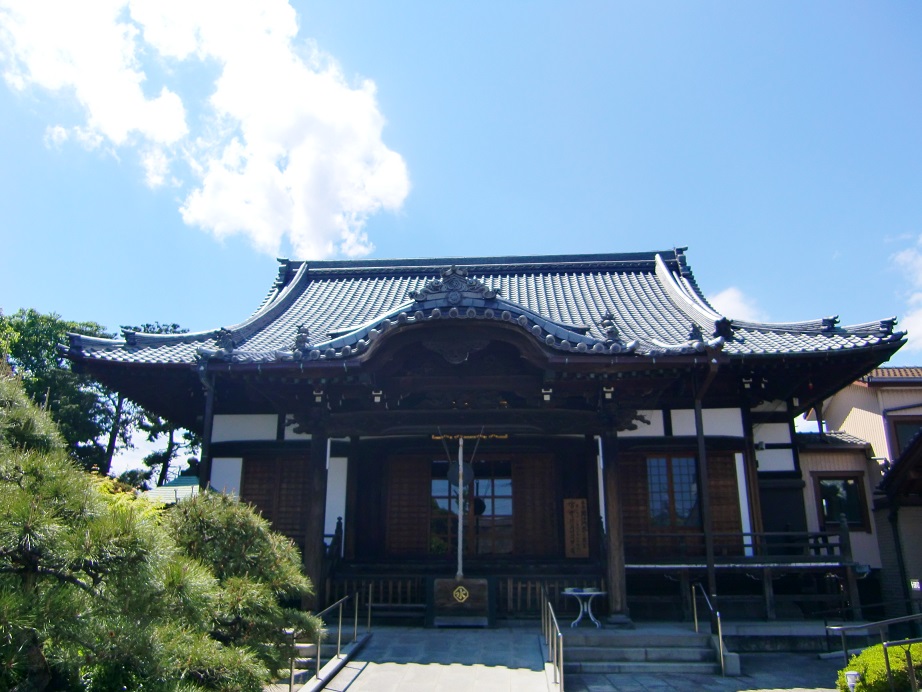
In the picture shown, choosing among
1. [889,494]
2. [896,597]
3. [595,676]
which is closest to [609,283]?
[889,494]

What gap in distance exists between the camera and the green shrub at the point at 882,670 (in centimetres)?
674

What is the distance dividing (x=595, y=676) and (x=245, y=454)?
7.97 m

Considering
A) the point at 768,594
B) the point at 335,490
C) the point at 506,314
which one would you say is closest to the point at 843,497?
the point at 768,594

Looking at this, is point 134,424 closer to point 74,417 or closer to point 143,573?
point 74,417

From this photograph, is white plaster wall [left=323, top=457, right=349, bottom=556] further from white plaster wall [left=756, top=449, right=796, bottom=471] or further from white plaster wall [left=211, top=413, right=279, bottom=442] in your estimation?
white plaster wall [left=756, top=449, right=796, bottom=471]

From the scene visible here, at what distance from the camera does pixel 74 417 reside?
26.9 metres

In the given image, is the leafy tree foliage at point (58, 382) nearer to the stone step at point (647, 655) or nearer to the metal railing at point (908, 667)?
the stone step at point (647, 655)

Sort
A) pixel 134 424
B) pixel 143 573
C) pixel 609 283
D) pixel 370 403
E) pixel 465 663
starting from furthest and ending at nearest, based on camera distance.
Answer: pixel 134 424, pixel 609 283, pixel 370 403, pixel 465 663, pixel 143 573

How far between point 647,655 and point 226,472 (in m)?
8.63

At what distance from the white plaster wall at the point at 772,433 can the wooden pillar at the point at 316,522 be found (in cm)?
858

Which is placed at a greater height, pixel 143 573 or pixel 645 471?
pixel 645 471

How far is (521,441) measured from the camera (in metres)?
13.5

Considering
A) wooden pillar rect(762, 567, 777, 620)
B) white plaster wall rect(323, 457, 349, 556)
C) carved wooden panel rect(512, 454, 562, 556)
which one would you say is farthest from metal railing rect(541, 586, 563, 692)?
white plaster wall rect(323, 457, 349, 556)

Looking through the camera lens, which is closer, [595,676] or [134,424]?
[595,676]
